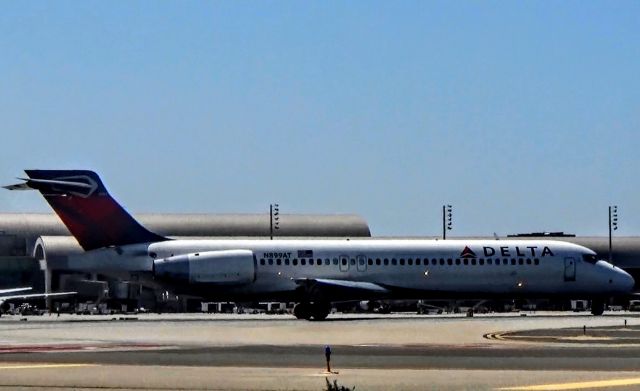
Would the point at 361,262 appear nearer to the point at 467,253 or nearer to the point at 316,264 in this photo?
the point at 316,264

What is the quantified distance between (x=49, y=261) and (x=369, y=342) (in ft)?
208

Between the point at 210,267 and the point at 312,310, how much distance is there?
6.71 metres

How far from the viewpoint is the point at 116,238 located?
254 ft

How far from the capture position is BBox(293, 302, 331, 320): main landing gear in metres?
78.1

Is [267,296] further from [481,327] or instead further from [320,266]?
[481,327]

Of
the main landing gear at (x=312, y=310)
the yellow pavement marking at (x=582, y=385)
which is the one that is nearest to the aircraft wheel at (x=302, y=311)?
the main landing gear at (x=312, y=310)

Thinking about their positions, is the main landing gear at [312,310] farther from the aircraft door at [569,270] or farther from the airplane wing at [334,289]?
the aircraft door at [569,270]

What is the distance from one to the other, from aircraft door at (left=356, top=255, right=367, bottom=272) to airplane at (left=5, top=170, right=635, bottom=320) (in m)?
0.08

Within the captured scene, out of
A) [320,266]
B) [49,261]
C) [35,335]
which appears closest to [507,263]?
[320,266]

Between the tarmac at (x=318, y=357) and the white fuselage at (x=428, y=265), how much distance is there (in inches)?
529

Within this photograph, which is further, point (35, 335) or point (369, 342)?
point (35, 335)

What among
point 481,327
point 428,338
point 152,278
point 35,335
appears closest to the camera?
point 428,338

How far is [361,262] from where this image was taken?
79.6 meters

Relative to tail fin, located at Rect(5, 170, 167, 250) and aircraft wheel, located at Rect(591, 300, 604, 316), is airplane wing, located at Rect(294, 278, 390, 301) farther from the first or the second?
aircraft wheel, located at Rect(591, 300, 604, 316)
